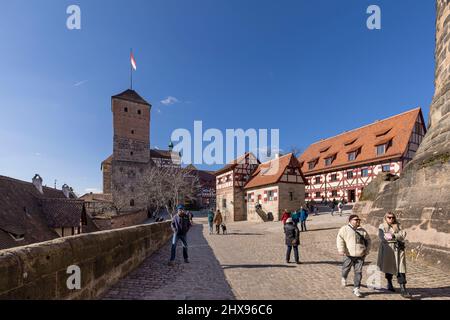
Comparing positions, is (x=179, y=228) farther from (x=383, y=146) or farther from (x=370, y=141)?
(x=370, y=141)

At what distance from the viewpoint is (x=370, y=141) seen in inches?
1081

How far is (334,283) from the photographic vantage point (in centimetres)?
470

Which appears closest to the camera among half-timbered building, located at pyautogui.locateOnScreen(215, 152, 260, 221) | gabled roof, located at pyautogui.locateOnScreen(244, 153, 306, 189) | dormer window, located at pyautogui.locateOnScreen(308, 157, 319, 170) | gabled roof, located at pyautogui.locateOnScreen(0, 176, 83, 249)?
gabled roof, located at pyautogui.locateOnScreen(0, 176, 83, 249)

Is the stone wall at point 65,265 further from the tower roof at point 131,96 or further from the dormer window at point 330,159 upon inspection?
the tower roof at point 131,96

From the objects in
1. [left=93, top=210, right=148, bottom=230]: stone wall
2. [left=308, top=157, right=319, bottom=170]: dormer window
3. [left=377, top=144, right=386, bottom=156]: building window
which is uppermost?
[left=377, top=144, right=386, bottom=156]: building window

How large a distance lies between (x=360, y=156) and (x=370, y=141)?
2.16 metres

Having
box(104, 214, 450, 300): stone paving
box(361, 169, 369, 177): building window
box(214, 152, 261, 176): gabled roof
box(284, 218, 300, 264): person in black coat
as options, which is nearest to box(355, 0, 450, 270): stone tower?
box(104, 214, 450, 300): stone paving

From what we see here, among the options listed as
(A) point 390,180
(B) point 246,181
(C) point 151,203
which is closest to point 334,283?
(A) point 390,180

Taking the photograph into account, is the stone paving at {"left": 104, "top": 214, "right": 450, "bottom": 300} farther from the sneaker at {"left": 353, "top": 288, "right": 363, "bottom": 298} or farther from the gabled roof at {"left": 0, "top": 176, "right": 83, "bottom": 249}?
the gabled roof at {"left": 0, "top": 176, "right": 83, "bottom": 249}

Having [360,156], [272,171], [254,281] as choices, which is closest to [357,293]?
[254,281]

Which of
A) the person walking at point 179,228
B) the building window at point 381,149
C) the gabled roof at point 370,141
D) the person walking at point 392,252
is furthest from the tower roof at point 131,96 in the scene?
the person walking at point 392,252

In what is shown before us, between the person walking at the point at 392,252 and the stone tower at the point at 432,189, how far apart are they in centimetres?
163

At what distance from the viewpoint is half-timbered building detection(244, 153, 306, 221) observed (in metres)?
22.8

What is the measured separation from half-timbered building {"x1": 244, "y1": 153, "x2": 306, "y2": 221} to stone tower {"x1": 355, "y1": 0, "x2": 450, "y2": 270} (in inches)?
547
